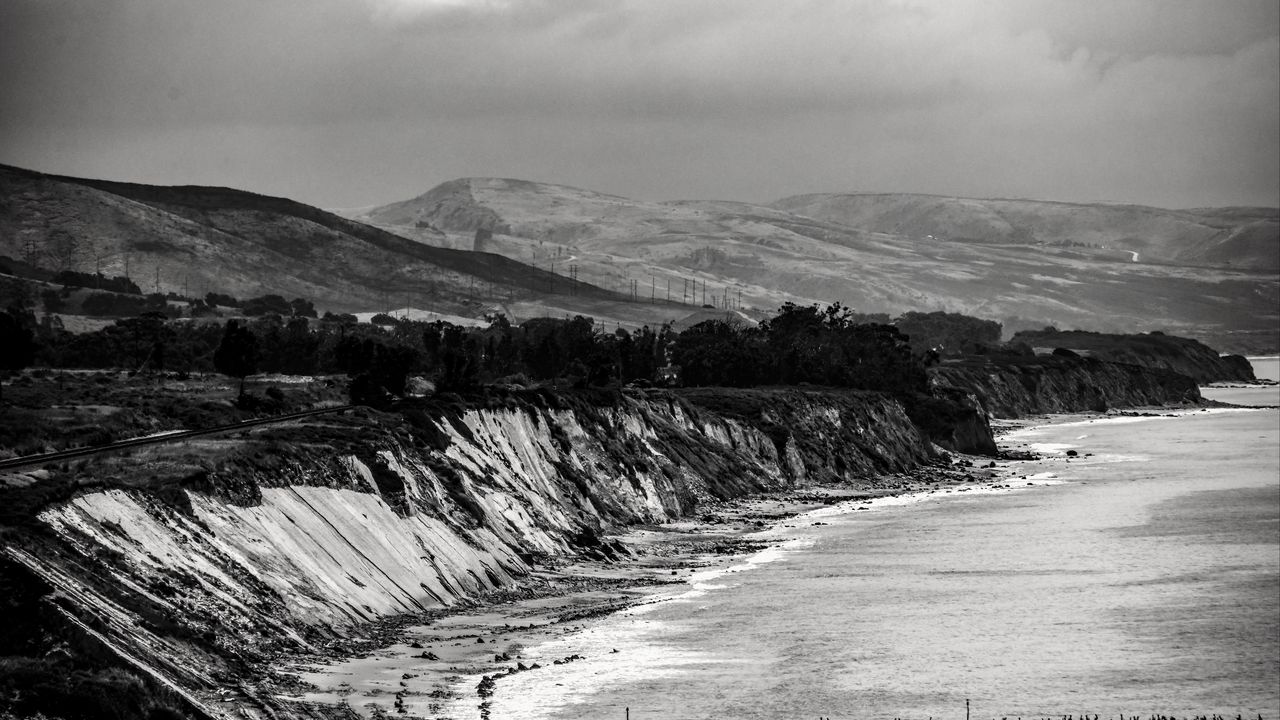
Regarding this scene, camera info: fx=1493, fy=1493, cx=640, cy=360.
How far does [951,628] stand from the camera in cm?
6372

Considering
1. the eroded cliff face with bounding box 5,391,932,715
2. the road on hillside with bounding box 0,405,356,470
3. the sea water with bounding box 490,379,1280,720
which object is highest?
the road on hillside with bounding box 0,405,356,470

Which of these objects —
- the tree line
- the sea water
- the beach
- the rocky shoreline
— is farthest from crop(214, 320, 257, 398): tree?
the sea water

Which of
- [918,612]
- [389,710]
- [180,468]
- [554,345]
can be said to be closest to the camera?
[389,710]

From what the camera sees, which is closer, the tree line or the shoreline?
the shoreline

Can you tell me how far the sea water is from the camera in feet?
160

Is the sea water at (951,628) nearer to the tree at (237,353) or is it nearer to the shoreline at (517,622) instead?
the shoreline at (517,622)

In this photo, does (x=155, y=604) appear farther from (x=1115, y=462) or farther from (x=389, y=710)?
(x=1115, y=462)

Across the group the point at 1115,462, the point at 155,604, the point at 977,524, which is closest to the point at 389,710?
the point at 155,604

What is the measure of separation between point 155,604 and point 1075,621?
42.0 metres

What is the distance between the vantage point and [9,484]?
46188 mm

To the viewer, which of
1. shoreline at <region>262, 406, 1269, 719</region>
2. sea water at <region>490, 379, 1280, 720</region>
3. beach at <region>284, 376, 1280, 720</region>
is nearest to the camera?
shoreline at <region>262, 406, 1269, 719</region>

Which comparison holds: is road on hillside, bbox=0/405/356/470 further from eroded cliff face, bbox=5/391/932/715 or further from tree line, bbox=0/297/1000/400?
tree line, bbox=0/297/1000/400

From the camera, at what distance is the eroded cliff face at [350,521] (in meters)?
41.6

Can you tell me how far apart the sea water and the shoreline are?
104 cm
